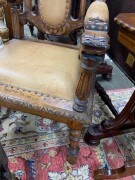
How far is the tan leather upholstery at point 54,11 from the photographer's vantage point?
0.98m

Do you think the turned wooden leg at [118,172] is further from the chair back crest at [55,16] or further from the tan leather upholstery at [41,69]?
the chair back crest at [55,16]

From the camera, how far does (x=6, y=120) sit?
4.09 feet

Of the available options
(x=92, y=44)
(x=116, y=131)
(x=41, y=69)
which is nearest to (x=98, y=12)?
(x=92, y=44)

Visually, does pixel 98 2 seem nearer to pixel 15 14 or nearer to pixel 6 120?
pixel 15 14

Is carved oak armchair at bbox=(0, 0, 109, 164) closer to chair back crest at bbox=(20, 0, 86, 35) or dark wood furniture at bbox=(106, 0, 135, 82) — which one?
chair back crest at bbox=(20, 0, 86, 35)

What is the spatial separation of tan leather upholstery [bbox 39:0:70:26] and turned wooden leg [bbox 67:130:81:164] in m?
0.55

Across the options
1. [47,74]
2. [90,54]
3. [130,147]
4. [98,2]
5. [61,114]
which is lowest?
[130,147]

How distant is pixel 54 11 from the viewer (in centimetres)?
99

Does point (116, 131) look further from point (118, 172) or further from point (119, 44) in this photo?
point (119, 44)

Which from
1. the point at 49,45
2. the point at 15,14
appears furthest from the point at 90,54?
the point at 15,14

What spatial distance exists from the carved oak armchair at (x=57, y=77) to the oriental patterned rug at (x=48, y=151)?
0.09 m

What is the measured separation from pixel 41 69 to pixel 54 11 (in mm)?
347

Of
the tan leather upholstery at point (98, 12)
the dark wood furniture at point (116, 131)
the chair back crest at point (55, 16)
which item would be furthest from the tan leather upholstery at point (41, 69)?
the dark wood furniture at point (116, 131)

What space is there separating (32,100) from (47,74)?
0.39 ft
